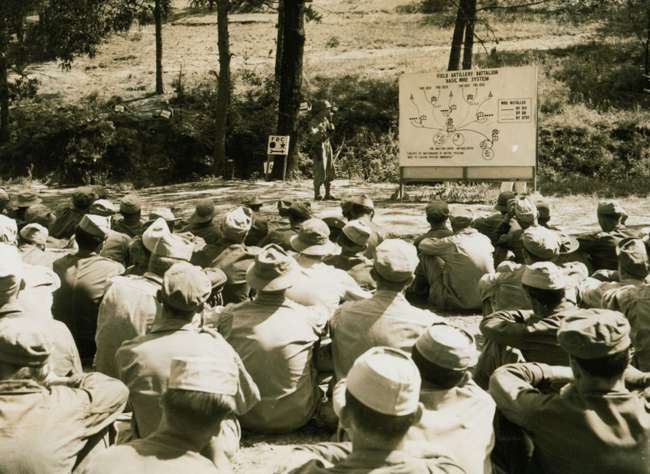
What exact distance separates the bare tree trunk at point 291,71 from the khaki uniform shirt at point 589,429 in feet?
45.1

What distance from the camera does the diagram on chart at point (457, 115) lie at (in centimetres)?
1396

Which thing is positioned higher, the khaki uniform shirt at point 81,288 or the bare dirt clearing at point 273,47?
the bare dirt clearing at point 273,47

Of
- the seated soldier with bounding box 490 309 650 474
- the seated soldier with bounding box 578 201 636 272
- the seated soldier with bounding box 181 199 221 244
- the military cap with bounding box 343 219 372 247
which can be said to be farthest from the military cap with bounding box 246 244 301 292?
the seated soldier with bounding box 578 201 636 272

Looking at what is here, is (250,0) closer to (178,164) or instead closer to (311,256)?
(178,164)

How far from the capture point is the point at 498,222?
8.66 metres

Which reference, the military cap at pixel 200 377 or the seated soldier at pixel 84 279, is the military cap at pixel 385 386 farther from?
the seated soldier at pixel 84 279

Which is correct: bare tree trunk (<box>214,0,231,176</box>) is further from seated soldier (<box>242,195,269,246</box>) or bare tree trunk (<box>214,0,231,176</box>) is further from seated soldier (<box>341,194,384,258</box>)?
seated soldier (<box>341,194,384,258</box>)

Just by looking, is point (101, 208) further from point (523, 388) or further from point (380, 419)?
point (380, 419)

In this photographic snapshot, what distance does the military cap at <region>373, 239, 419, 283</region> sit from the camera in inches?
171

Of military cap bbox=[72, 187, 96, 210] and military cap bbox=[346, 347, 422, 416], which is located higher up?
military cap bbox=[346, 347, 422, 416]

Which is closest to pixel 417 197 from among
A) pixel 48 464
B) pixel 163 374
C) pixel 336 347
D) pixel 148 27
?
pixel 336 347

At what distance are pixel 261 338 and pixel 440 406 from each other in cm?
173

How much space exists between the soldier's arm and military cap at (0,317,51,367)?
198 centimetres

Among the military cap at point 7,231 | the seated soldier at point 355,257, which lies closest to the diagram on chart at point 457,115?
the seated soldier at point 355,257
